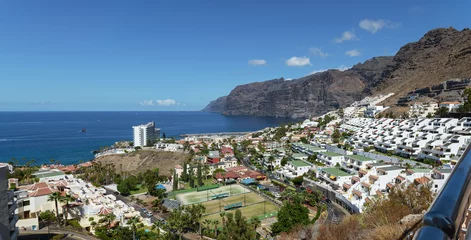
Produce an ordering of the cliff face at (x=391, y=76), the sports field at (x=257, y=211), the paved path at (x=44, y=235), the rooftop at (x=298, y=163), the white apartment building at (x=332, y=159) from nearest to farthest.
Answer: the paved path at (x=44, y=235) → the sports field at (x=257, y=211) → the white apartment building at (x=332, y=159) → the rooftop at (x=298, y=163) → the cliff face at (x=391, y=76)

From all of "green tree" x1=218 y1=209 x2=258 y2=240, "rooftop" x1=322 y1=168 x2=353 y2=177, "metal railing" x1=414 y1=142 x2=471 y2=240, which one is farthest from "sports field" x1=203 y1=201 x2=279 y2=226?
"metal railing" x1=414 y1=142 x2=471 y2=240

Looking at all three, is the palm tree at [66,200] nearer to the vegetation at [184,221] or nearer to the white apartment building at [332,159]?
the vegetation at [184,221]

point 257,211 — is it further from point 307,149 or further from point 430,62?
point 430,62

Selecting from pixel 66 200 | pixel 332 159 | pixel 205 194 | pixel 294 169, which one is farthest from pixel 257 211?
pixel 66 200

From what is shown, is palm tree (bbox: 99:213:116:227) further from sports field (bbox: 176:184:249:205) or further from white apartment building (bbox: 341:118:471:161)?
white apartment building (bbox: 341:118:471:161)

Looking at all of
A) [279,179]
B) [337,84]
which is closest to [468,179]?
[279,179]

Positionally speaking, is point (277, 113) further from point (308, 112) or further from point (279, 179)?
point (279, 179)

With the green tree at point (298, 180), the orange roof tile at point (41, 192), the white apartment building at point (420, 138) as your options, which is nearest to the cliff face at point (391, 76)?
the white apartment building at point (420, 138)
